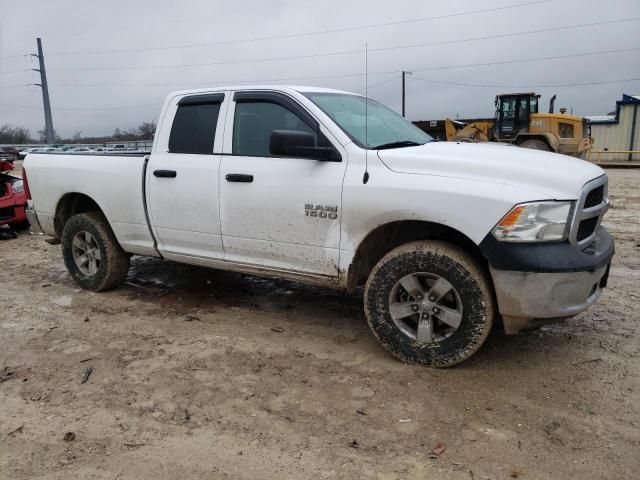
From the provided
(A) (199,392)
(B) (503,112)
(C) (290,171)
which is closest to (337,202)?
(C) (290,171)

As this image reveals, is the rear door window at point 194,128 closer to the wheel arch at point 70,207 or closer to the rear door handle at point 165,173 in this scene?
the rear door handle at point 165,173

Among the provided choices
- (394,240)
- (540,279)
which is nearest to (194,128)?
(394,240)

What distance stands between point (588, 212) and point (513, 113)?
20.3 metres

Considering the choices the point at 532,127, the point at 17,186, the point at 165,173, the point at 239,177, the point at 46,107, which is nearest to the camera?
the point at 239,177

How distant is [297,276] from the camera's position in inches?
165

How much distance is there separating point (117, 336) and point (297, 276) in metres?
1.57

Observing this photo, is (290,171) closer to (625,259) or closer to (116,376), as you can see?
(116,376)

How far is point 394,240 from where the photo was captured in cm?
401

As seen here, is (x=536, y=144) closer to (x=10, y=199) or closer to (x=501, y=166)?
(x=10, y=199)

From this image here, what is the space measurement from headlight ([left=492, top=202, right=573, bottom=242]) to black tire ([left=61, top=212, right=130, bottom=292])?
12.6 feet

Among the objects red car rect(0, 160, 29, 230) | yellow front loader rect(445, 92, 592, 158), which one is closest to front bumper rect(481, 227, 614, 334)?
red car rect(0, 160, 29, 230)

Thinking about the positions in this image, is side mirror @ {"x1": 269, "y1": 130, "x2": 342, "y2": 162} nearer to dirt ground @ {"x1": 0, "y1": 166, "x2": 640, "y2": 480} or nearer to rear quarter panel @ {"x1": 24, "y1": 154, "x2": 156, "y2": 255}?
dirt ground @ {"x1": 0, "y1": 166, "x2": 640, "y2": 480}

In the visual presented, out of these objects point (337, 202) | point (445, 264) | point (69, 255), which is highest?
point (337, 202)

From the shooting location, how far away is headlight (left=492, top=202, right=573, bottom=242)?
3.19 metres
